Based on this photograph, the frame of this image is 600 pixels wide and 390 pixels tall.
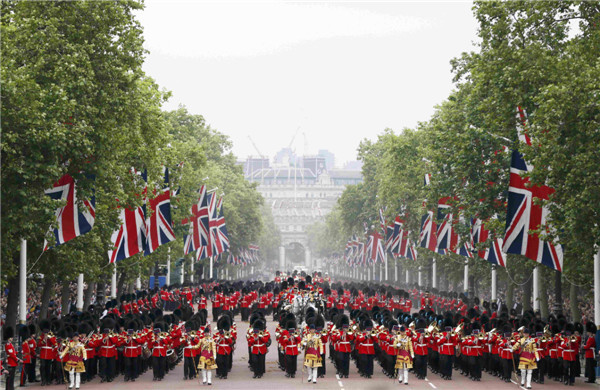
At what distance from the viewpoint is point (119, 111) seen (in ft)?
111

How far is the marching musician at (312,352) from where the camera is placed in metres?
28.1

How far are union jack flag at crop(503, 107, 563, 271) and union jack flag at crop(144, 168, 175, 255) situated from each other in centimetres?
1558

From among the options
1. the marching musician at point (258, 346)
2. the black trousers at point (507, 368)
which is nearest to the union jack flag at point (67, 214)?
the marching musician at point (258, 346)

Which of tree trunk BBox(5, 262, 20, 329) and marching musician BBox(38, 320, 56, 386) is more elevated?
tree trunk BBox(5, 262, 20, 329)

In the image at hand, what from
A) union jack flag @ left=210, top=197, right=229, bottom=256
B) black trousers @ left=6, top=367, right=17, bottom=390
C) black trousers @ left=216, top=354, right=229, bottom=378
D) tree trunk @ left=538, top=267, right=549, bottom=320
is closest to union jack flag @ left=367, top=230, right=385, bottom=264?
union jack flag @ left=210, top=197, right=229, bottom=256

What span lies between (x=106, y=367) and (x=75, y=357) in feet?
7.53

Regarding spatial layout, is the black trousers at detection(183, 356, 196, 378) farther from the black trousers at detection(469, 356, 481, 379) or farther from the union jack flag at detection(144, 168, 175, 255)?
the union jack flag at detection(144, 168, 175, 255)

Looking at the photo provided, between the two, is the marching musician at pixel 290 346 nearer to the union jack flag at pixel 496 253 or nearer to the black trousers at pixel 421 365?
the black trousers at pixel 421 365

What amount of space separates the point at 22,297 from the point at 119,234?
6719mm

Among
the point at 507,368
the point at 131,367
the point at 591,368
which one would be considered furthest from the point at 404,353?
the point at 131,367

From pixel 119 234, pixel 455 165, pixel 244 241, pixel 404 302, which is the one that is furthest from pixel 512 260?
pixel 244 241

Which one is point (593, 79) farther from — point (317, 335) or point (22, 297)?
point (22, 297)

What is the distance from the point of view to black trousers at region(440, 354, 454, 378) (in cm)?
2931

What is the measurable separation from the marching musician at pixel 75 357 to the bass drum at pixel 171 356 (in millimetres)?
5019
